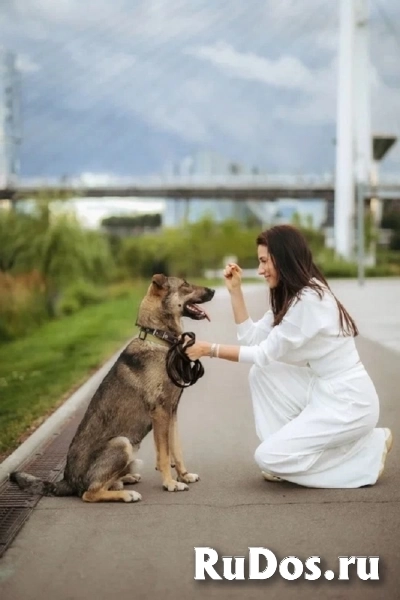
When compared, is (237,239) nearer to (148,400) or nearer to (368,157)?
(368,157)

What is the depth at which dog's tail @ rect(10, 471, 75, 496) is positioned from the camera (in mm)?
5570

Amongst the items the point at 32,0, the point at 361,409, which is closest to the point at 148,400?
the point at 361,409

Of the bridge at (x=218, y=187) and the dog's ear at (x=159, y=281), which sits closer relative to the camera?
the dog's ear at (x=159, y=281)

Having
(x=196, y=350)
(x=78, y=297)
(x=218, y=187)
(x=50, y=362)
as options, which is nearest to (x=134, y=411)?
(x=196, y=350)

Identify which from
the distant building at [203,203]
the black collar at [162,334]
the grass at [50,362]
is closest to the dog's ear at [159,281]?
the black collar at [162,334]

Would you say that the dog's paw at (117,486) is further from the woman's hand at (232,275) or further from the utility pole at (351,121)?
the utility pole at (351,121)

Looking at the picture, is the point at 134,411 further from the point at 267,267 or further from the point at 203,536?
the point at 267,267

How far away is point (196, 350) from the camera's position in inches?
219

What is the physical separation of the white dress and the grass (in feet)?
7.70

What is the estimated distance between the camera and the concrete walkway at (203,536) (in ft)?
13.2

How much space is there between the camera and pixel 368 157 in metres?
56.0

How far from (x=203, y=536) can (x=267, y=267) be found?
1.77 metres

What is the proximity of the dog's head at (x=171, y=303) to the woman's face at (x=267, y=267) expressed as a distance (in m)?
0.37

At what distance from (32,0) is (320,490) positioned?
18.2 m
